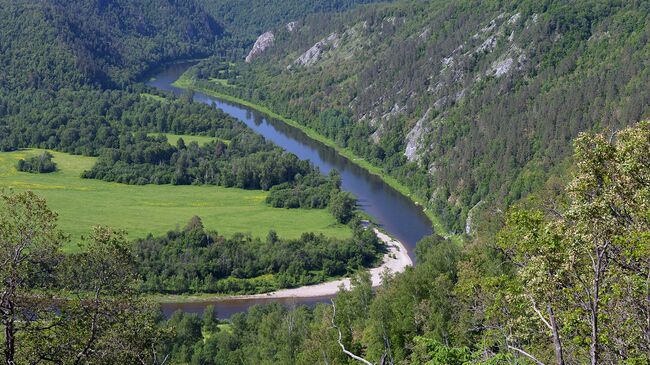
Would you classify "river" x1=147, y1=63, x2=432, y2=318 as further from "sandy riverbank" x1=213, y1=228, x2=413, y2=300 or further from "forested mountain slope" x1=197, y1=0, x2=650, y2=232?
"forested mountain slope" x1=197, y1=0, x2=650, y2=232

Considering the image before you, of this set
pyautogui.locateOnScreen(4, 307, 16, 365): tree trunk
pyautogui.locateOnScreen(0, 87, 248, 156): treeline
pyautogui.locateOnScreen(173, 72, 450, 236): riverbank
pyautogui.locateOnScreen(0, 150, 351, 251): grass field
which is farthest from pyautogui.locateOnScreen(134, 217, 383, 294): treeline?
pyautogui.locateOnScreen(4, 307, 16, 365): tree trunk

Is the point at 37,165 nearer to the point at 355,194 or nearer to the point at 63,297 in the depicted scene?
the point at 355,194

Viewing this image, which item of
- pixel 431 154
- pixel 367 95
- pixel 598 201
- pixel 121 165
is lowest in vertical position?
pixel 598 201

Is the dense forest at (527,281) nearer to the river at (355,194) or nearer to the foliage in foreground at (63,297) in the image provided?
the foliage in foreground at (63,297)

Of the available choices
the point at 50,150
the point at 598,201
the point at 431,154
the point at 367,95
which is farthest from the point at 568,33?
the point at 598,201

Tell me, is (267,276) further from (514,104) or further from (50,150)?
(50,150)

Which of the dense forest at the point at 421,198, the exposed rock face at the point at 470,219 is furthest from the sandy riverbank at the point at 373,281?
the exposed rock face at the point at 470,219
